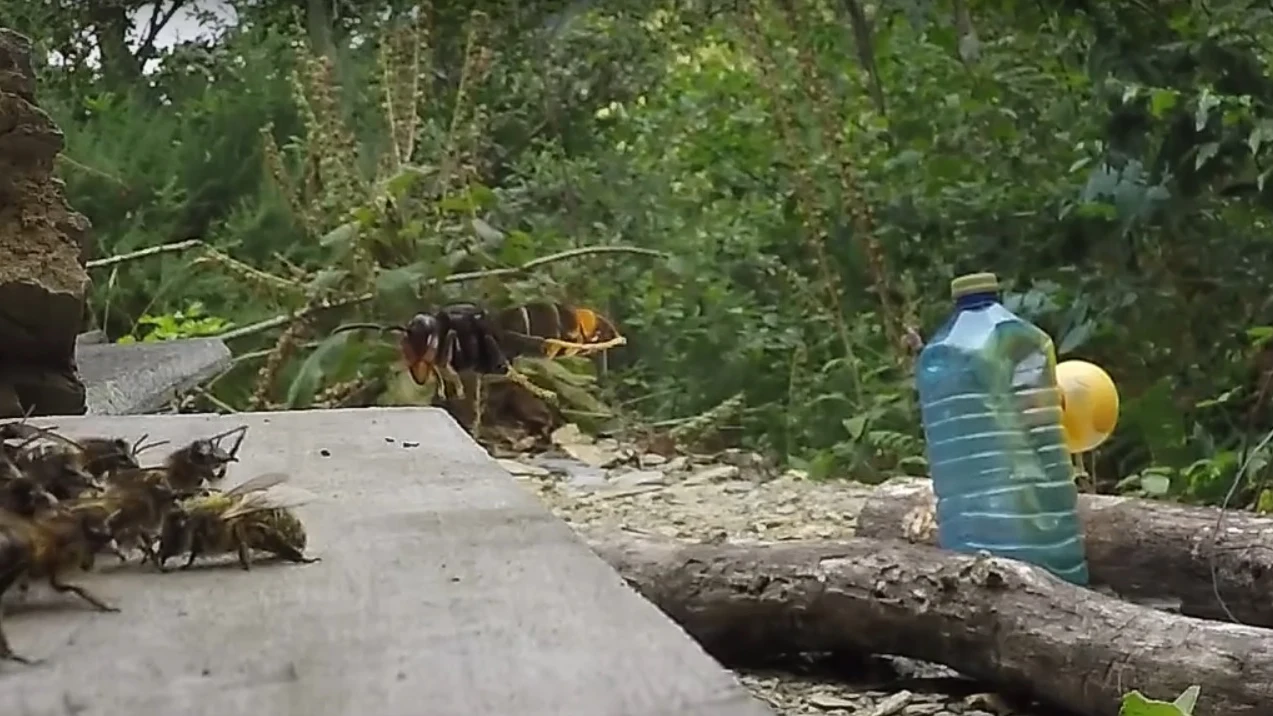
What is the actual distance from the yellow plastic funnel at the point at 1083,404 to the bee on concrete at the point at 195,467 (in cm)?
120

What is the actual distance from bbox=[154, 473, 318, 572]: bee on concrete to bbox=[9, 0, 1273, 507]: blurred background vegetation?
1768 mm

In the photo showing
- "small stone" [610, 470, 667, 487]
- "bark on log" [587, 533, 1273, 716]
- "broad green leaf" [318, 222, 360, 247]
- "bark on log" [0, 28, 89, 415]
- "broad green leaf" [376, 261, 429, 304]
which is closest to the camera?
"bark on log" [587, 533, 1273, 716]

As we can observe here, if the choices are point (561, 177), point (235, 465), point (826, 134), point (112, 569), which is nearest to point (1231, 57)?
point (826, 134)

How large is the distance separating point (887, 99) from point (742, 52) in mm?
926

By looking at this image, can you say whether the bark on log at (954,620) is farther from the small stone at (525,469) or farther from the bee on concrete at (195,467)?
Result: the small stone at (525,469)

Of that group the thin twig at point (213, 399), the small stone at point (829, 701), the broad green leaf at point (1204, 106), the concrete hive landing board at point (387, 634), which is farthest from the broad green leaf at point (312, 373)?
the concrete hive landing board at point (387, 634)

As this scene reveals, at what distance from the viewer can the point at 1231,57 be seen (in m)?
2.66

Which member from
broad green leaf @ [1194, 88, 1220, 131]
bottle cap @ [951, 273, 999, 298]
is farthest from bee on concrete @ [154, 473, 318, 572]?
broad green leaf @ [1194, 88, 1220, 131]

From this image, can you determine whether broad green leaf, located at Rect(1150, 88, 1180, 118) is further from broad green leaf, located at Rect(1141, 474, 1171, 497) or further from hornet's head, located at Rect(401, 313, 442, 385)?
hornet's head, located at Rect(401, 313, 442, 385)

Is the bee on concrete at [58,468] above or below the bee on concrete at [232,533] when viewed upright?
above

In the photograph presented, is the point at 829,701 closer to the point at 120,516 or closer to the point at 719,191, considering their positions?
the point at 120,516

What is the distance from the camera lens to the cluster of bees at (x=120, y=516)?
0.63 m

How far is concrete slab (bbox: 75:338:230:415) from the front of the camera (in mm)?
1839

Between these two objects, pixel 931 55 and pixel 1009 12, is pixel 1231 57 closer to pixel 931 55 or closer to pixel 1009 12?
pixel 1009 12
